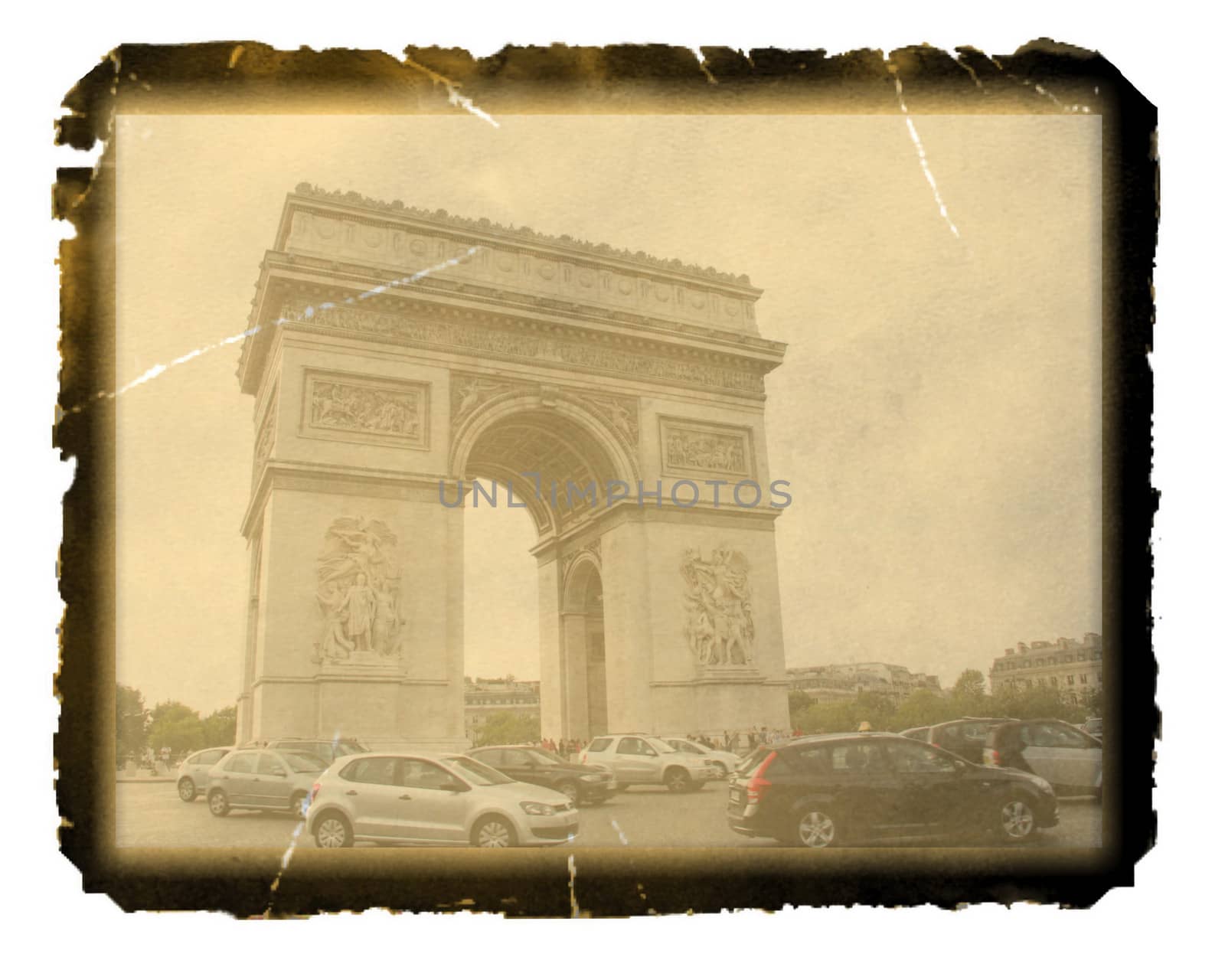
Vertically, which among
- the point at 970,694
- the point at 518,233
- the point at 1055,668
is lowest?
the point at 970,694

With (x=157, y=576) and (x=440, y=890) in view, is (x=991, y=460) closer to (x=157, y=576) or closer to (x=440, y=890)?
(x=440, y=890)

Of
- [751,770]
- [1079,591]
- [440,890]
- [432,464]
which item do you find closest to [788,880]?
[751,770]

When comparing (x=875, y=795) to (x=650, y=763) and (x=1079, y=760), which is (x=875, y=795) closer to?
(x=1079, y=760)

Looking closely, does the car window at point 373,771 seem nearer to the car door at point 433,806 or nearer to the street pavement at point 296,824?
the car door at point 433,806

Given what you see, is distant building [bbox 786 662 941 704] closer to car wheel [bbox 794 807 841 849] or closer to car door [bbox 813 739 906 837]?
car door [bbox 813 739 906 837]

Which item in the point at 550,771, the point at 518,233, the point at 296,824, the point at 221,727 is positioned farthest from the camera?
the point at 518,233

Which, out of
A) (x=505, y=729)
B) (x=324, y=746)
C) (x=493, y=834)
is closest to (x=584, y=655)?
(x=505, y=729)
